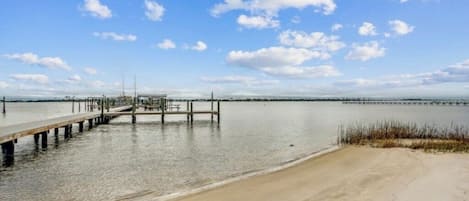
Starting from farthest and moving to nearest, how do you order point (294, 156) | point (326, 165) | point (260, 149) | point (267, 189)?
1. point (260, 149)
2. point (294, 156)
3. point (326, 165)
4. point (267, 189)

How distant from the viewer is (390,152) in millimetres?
13750

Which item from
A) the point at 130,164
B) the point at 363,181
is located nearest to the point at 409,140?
the point at 363,181

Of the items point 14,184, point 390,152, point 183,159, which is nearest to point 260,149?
point 183,159

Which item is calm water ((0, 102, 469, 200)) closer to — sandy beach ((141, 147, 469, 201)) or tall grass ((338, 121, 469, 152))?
sandy beach ((141, 147, 469, 201))

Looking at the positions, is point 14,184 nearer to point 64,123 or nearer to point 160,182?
point 160,182

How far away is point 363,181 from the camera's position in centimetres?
916

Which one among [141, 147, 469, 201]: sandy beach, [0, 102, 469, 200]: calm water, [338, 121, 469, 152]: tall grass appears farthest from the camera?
[338, 121, 469, 152]: tall grass

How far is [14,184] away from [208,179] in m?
5.20

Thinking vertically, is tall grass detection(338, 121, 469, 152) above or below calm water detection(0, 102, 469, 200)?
above

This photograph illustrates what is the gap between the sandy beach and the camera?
25.6 ft

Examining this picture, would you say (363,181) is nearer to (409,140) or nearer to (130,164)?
(130,164)

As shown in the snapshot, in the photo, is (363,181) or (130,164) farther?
(130,164)

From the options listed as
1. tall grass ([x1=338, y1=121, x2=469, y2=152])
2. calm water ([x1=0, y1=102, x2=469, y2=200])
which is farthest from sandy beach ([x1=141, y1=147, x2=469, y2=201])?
calm water ([x1=0, y1=102, x2=469, y2=200])

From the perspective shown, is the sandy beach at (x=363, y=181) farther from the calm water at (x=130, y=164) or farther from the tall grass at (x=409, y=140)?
the calm water at (x=130, y=164)
